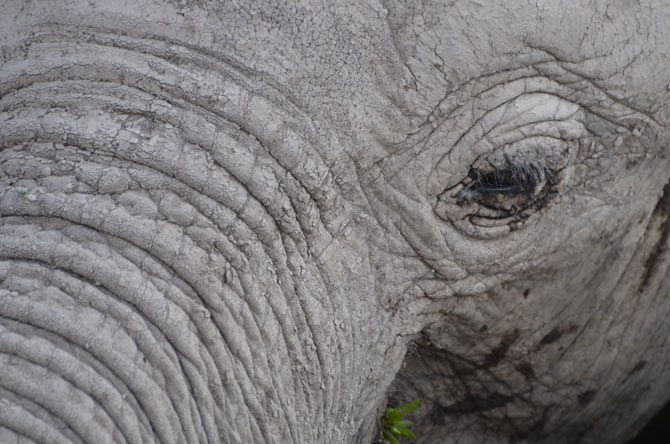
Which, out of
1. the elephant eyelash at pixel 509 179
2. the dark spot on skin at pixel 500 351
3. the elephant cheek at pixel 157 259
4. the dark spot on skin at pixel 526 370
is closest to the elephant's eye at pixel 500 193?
the elephant eyelash at pixel 509 179

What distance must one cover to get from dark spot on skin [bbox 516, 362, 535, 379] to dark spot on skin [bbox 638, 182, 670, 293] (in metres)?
0.48

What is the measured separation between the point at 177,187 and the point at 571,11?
3.92ft

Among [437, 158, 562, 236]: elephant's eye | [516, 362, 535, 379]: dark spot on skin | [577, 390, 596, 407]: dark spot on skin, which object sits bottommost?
[577, 390, 596, 407]: dark spot on skin

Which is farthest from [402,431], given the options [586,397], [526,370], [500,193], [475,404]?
[500,193]

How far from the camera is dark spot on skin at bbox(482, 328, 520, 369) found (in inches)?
115

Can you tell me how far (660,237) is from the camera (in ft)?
9.83

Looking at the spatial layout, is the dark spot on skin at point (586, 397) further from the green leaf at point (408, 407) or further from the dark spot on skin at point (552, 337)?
the green leaf at point (408, 407)

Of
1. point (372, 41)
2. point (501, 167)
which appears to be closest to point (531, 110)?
point (501, 167)

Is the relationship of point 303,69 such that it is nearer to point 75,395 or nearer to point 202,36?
point 202,36

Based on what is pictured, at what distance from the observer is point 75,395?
1.91 metres

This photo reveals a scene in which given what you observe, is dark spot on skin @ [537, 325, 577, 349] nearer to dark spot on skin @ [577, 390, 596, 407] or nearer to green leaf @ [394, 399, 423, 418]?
dark spot on skin @ [577, 390, 596, 407]

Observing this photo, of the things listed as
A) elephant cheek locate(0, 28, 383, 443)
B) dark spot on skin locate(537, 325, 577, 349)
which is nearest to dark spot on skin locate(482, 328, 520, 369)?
dark spot on skin locate(537, 325, 577, 349)

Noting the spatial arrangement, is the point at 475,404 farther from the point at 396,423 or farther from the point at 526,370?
the point at 396,423

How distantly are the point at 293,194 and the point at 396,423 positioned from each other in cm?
103
